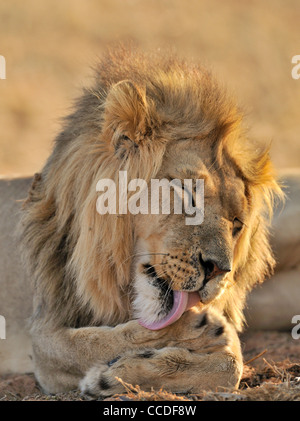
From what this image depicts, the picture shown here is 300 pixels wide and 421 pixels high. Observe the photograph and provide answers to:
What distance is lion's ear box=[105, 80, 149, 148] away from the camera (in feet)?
11.5

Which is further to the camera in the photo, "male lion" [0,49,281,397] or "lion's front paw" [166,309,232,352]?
"lion's front paw" [166,309,232,352]

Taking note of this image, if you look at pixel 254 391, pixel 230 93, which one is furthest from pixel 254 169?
pixel 254 391

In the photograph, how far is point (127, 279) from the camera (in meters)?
3.61

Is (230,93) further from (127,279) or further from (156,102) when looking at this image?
(127,279)

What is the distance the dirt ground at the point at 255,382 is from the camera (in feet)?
10.3

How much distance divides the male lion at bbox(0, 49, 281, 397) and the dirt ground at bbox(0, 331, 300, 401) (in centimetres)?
14

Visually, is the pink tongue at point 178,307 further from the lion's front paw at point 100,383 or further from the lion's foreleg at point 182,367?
the lion's front paw at point 100,383

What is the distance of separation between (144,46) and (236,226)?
12757mm

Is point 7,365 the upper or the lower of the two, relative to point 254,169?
lower

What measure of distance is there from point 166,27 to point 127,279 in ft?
57.9

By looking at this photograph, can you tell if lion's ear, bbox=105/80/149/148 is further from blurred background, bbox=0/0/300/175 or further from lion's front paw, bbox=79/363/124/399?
blurred background, bbox=0/0/300/175

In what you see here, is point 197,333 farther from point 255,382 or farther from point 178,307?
point 255,382

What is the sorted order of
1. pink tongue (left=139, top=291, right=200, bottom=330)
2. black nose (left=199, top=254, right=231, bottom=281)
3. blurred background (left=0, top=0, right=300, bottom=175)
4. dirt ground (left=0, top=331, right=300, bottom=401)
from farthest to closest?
blurred background (left=0, top=0, right=300, bottom=175) → pink tongue (left=139, top=291, right=200, bottom=330) → black nose (left=199, top=254, right=231, bottom=281) → dirt ground (left=0, top=331, right=300, bottom=401)

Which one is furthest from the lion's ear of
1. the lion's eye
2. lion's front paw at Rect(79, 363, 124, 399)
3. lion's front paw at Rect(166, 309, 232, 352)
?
lion's front paw at Rect(79, 363, 124, 399)
